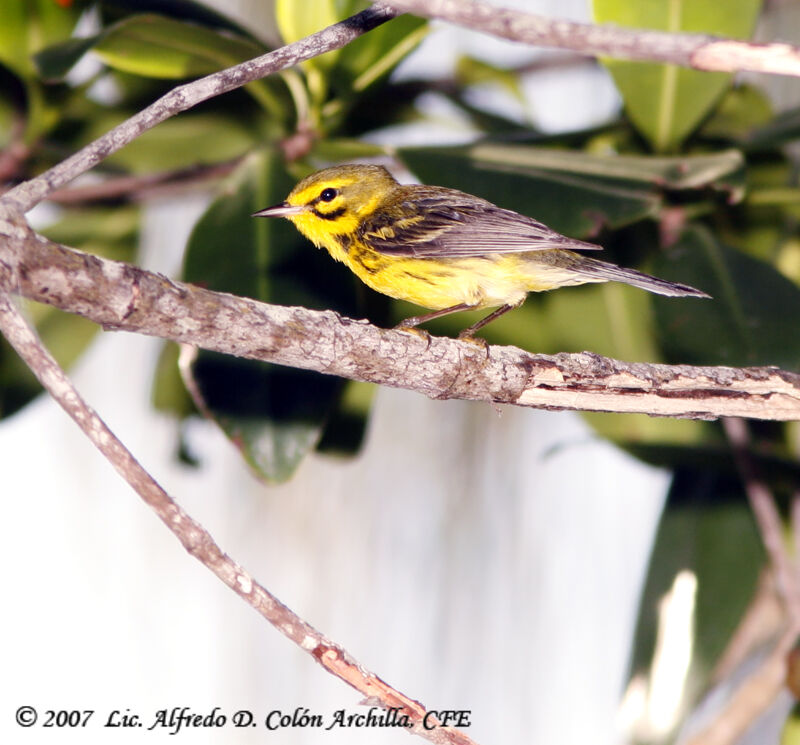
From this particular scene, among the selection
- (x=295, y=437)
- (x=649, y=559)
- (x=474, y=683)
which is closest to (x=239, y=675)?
(x=474, y=683)

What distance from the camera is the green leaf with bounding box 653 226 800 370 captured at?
1676 millimetres

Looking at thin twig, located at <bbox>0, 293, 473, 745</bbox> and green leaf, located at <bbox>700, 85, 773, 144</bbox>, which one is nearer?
thin twig, located at <bbox>0, 293, 473, 745</bbox>

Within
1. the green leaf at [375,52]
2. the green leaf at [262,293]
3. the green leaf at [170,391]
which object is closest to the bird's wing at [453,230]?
the green leaf at [262,293]

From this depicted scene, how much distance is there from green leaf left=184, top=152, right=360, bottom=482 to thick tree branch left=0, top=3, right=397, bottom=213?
0.66m

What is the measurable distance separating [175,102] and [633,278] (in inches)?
33.7

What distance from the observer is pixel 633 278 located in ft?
4.94

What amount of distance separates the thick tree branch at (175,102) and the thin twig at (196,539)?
12cm

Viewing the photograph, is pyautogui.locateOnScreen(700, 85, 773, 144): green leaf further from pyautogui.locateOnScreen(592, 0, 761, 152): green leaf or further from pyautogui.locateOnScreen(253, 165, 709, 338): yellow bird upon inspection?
pyautogui.locateOnScreen(253, 165, 709, 338): yellow bird

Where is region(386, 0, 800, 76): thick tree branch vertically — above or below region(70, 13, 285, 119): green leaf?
above

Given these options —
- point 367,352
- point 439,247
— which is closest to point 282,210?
point 439,247

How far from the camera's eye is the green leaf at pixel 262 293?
5.24ft

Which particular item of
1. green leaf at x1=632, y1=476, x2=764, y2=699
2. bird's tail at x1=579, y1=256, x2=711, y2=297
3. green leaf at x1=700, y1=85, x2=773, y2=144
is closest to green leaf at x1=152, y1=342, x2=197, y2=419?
bird's tail at x1=579, y1=256, x2=711, y2=297

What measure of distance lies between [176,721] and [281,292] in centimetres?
99

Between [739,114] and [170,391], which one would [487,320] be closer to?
[170,391]
